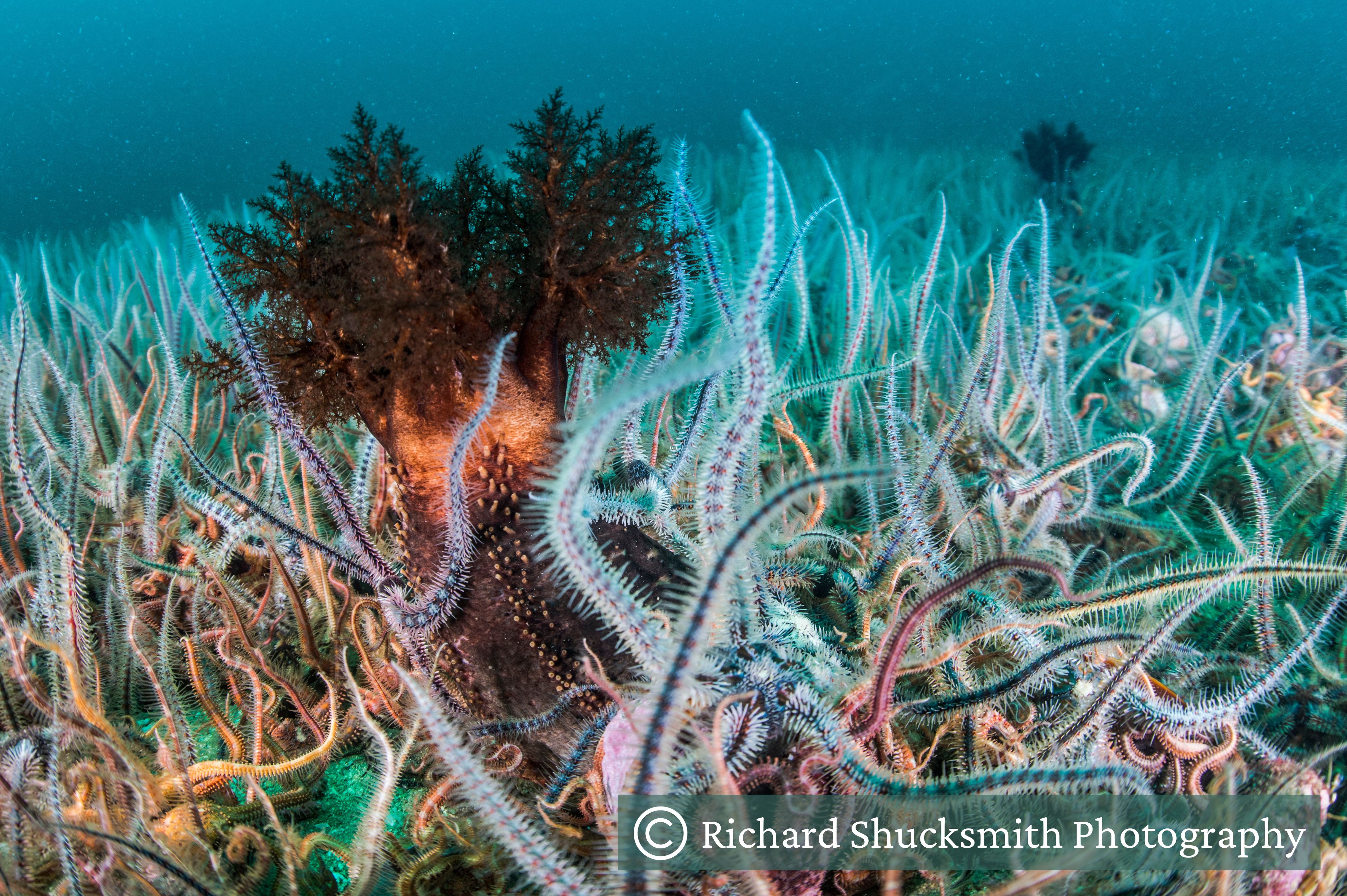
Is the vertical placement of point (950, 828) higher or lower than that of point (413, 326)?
lower

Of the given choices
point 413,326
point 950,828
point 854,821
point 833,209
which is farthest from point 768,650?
point 833,209

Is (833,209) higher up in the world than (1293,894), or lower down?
higher up

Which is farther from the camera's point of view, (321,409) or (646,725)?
(321,409)

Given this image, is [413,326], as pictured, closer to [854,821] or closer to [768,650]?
[768,650]

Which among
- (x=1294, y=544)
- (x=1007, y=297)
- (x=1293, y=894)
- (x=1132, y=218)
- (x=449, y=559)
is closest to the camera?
(x=1293, y=894)

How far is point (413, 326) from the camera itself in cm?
116

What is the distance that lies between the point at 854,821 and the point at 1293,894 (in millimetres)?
750

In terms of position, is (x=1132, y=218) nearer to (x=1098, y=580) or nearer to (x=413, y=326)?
(x=1098, y=580)

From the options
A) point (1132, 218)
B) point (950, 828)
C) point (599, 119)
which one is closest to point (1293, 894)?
point (950, 828)

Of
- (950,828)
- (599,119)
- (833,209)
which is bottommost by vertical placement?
(950,828)

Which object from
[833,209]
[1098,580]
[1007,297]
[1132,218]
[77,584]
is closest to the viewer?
[77,584]

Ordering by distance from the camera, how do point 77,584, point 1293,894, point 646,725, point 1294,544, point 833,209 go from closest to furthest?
point 646,725, point 1293,894, point 77,584, point 1294,544, point 833,209

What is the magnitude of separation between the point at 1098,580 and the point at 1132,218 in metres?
6.01

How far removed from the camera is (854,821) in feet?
3.65
